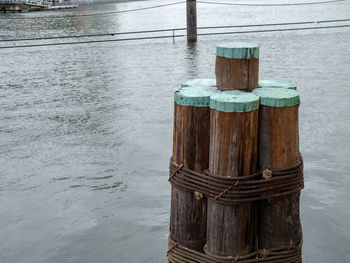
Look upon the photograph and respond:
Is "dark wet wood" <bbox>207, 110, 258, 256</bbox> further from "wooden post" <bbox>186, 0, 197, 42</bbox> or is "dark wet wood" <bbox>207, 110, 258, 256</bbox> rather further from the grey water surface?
"wooden post" <bbox>186, 0, 197, 42</bbox>

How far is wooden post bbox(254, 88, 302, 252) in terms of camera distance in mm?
3328

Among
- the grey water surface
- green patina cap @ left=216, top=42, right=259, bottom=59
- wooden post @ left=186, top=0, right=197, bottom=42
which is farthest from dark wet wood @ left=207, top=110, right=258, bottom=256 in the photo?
wooden post @ left=186, top=0, right=197, bottom=42

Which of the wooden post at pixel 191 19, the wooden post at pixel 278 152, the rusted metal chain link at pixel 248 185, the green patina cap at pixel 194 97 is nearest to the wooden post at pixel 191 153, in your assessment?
the green patina cap at pixel 194 97

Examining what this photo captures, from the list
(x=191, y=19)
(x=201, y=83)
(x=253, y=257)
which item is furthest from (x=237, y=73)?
(x=191, y=19)

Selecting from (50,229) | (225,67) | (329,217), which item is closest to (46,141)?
(50,229)

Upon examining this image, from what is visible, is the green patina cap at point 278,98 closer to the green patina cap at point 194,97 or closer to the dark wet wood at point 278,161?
the dark wet wood at point 278,161

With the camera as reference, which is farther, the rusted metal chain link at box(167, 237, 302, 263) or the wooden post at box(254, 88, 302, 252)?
the rusted metal chain link at box(167, 237, 302, 263)

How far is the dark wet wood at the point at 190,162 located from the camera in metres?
3.49

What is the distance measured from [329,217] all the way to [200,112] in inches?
123

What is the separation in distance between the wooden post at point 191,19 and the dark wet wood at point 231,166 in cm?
1841

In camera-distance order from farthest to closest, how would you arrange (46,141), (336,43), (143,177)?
(336,43)
(46,141)
(143,177)

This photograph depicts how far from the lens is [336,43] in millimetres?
21141

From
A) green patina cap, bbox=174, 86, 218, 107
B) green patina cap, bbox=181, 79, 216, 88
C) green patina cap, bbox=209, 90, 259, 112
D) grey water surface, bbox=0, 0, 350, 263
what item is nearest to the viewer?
green patina cap, bbox=209, 90, 259, 112

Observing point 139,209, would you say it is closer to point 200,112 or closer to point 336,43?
point 200,112
